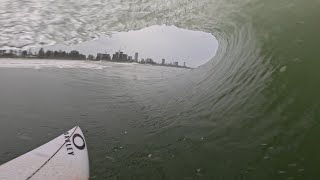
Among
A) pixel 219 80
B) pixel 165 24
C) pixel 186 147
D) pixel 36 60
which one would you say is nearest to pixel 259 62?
pixel 219 80

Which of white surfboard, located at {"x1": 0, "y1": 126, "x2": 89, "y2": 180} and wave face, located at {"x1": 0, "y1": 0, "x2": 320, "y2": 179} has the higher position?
wave face, located at {"x1": 0, "y1": 0, "x2": 320, "y2": 179}

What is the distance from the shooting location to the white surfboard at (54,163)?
30.5 feet

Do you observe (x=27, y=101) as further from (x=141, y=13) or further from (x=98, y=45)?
(x=141, y=13)

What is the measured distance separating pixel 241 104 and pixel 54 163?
5862mm

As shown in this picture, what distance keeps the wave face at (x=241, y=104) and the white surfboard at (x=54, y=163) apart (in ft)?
1.94

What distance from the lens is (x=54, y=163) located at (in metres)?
9.84

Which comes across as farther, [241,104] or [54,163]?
[241,104]

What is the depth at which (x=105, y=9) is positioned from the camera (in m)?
26.2

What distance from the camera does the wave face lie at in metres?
9.77

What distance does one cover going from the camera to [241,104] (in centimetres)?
1241

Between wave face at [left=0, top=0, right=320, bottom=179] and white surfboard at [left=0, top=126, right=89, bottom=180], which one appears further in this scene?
wave face at [left=0, top=0, right=320, bottom=179]

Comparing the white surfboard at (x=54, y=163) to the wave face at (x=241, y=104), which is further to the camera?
the wave face at (x=241, y=104)

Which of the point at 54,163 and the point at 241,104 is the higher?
the point at 241,104

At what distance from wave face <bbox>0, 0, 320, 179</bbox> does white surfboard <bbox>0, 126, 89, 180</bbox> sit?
23.3 inches
